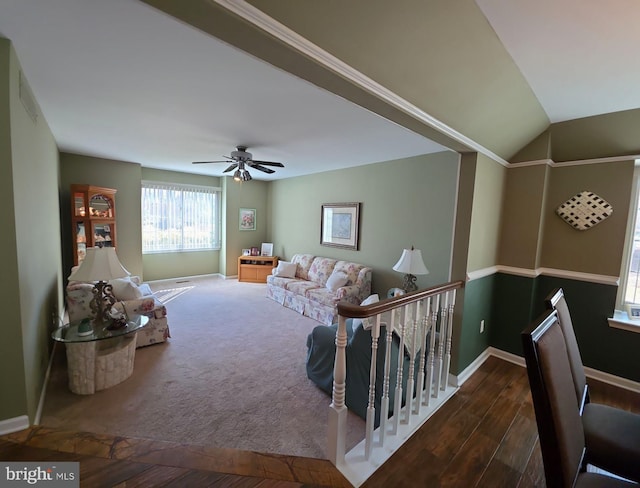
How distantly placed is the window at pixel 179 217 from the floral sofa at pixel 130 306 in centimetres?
293

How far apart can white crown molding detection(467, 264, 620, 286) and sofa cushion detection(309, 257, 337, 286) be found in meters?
2.61

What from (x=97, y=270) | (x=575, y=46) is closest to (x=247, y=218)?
(x=97, y=270)

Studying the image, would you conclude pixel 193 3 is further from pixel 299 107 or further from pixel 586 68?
pixel 586 68

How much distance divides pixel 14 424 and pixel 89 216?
3.49m

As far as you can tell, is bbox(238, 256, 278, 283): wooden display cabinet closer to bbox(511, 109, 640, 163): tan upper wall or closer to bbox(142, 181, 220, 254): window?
Result: bbox(142, 181, 220, 254): window

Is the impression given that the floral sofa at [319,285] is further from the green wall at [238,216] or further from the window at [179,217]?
the window at [179,217]

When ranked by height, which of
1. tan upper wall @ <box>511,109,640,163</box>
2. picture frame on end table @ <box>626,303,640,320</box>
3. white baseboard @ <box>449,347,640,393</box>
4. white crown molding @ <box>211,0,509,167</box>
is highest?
tan upper wall @ <box>511,109,640,163</box>

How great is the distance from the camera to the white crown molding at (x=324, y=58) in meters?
0.98

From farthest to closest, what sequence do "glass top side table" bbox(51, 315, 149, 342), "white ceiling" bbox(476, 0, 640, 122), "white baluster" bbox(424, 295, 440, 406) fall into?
"glass top side table" bbox(51, 315, 149, 342)
"white baluster" bbox(424, 295, 440, 406)
"white ceiling" bbox(476, 0, 640, 122)

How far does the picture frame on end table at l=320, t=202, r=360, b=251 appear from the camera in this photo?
4809 mm

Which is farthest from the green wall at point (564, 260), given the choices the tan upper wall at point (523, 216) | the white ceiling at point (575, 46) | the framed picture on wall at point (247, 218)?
the framed picture on wall at point (247, 218)

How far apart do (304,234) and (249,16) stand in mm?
5049

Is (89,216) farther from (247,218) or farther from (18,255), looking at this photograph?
(18,255)

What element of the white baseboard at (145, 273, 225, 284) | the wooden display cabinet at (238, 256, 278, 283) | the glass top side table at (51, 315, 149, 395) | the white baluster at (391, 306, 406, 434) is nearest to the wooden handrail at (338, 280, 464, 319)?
the white baluster at (391, 306, 406, 434)
